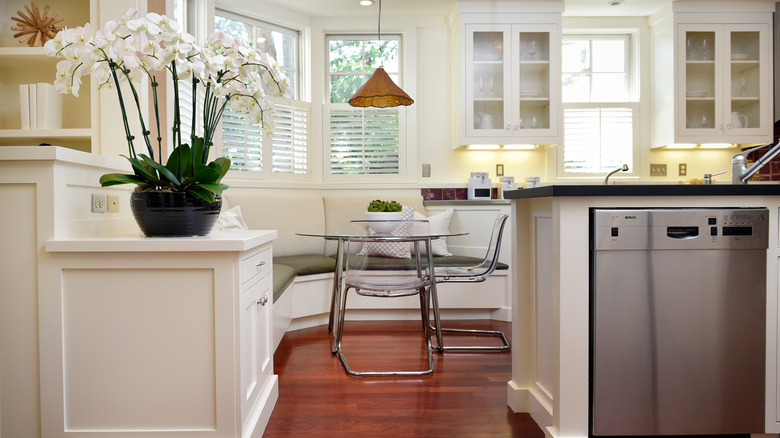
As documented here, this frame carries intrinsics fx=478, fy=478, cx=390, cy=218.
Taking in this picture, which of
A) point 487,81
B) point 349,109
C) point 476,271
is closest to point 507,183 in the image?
point 487,81

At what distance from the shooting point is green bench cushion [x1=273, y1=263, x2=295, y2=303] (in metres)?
2.52

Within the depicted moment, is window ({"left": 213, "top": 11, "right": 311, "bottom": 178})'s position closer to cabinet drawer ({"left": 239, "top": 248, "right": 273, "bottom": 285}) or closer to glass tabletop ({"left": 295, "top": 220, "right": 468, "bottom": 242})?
glass tabletop ({"left": 295, "top": 220, "right": 468, "bottom": 242})

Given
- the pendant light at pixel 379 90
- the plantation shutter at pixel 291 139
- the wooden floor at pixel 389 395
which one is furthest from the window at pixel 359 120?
the wooden floor at pixel 389 395

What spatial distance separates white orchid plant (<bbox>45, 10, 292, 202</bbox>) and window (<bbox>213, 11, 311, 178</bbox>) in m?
2.27

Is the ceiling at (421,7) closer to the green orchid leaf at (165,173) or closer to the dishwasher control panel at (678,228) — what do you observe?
the green orchid leaf at (165,173)

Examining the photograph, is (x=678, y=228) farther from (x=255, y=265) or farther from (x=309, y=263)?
(x=309, y=263)

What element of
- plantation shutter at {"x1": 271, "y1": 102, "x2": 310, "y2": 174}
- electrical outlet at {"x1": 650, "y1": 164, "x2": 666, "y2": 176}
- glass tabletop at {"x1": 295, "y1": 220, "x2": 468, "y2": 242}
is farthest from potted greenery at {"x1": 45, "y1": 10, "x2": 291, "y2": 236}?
electrical outlet at {"x1": 650, "y1": 164, "x2": 666, "y2": 176}

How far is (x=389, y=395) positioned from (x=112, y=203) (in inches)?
54.6

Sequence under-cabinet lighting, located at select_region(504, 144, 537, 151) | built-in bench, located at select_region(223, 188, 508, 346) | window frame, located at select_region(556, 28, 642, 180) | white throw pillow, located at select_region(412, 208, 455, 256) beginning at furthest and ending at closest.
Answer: window frame, located at select_region(556, 28, 642, 180), under-cabinet lighting, located at select_region(504, 144, 537, 151), white throw pillow, located at select_region(412, 208, 455, 256), built-in bench, located at select_region(223, 188, 508, 346)

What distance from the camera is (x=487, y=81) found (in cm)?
407

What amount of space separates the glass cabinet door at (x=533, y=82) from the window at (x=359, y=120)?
1.04 m

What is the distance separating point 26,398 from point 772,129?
524 cm

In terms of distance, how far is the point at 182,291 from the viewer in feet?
4.67

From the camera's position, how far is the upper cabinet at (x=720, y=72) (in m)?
4.05
